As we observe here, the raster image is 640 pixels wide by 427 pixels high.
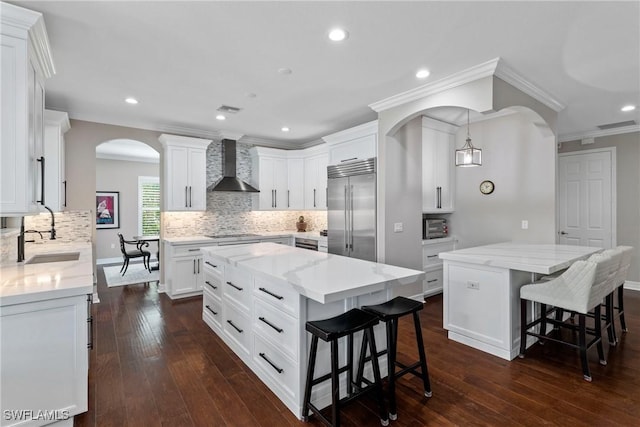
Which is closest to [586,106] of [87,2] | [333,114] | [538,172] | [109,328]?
[538,172]

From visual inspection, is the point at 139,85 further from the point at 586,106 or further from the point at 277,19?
the point at 586,106

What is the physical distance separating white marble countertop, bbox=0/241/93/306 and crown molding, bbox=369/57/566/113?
11.0 feet

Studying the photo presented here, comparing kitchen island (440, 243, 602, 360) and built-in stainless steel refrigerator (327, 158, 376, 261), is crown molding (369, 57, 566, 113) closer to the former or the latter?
built-in stainless steel refrigerator (327, 158, 376, 261)

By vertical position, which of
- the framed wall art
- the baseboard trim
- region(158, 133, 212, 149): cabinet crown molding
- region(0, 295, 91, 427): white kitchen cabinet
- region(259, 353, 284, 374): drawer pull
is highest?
region(158, 133, 212, 149): cabinet crown molding

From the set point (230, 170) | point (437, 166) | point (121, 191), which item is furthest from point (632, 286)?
point (121, 191)

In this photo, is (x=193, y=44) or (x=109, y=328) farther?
(x=109, y=328)

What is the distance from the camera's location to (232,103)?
402 centimetres

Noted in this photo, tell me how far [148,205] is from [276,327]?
7.54m

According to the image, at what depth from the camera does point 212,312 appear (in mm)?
3580

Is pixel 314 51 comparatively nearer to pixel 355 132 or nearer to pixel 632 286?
pixel 355 132

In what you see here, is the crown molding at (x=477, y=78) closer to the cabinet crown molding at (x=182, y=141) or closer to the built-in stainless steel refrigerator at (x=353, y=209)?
the built-in stainless steel refrigerator at (x=353, y=209)

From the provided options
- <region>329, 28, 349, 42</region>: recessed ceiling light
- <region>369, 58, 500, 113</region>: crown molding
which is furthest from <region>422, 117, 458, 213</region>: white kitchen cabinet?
<region>329, 28, 349, 42</region>: recessed ceiling light

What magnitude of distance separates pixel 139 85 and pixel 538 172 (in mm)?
4971

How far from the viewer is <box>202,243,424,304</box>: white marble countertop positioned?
1.92 meters
